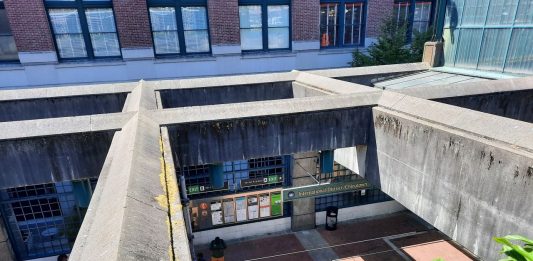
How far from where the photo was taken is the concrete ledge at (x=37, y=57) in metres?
16.2

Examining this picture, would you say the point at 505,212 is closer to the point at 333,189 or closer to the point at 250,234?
the point at 333,189

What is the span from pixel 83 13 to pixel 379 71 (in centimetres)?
1498

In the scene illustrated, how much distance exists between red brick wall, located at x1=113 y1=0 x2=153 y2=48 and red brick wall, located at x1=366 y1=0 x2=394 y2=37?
44.6 ft

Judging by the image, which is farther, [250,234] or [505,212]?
[250,234]

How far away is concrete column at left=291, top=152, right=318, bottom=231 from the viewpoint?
12540 millimetres

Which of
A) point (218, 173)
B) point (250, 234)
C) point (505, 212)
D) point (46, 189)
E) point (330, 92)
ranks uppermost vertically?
point (330, 92)

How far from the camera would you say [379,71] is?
12.7 metres

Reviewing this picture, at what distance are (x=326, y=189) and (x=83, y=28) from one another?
15.4 m

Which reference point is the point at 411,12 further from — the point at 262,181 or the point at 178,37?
the point at 262,181

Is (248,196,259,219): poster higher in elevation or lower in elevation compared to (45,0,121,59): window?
lower

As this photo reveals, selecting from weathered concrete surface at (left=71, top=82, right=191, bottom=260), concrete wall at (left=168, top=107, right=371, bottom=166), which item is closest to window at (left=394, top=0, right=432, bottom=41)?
concrete wall at (left=168, top=107, right=371, bottom=166)

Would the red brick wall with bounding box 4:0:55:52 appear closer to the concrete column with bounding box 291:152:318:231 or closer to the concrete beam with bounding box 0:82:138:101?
the concrete beam with bounding box 0:82:138:101

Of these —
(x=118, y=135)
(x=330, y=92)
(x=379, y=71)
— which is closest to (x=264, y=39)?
(x=379, y=71)

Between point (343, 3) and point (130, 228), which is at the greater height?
point (343, 3)
